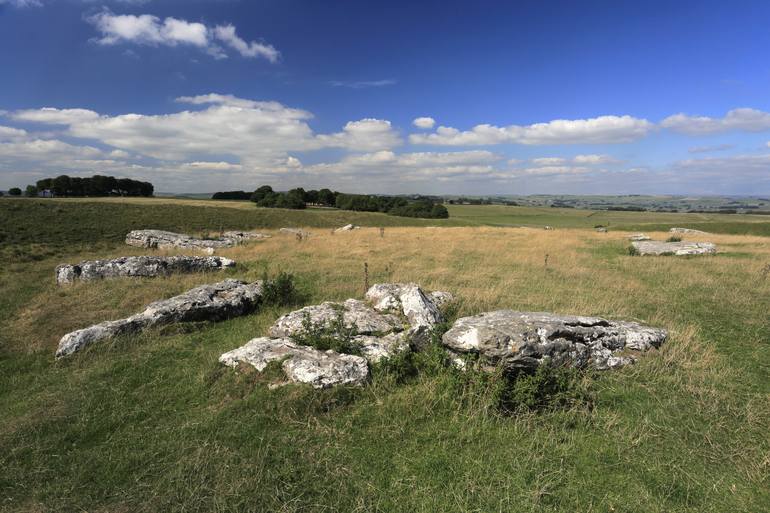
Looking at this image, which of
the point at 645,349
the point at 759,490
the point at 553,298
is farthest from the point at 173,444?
the point at 553,298

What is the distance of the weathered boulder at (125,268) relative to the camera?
50.7 ft

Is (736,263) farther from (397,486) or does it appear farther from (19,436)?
(19,436)

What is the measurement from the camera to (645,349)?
8.02 metres

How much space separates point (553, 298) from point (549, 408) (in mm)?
7260

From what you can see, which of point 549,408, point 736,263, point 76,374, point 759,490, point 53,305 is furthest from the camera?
point 736,263

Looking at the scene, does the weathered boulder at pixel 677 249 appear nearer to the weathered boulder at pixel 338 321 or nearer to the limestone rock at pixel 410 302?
the limestone rock at pixel 410 302

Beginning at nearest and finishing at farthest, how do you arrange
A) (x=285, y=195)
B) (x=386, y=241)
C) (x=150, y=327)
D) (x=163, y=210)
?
(x=150, y=327) → (x=386, y=241) → (x=163, y=210) → (x=285, y=195)

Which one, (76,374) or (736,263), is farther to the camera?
(736,263)

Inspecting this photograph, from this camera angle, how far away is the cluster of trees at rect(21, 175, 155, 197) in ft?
245

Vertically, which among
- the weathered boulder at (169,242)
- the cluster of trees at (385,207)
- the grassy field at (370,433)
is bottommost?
the grassy field at (370,433)

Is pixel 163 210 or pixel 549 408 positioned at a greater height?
pixel 163 210

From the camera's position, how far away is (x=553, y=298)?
12.5 m

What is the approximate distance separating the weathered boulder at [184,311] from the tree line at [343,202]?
68.9 meters

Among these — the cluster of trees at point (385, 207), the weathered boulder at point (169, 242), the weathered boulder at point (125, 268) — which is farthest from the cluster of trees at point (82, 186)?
the weathered boulder at point (125, 268)
